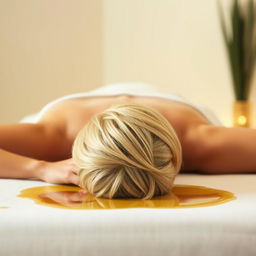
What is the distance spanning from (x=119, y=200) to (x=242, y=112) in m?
2.92

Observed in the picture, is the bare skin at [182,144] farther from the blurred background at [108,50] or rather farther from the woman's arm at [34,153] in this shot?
the blurred background at [108,50]

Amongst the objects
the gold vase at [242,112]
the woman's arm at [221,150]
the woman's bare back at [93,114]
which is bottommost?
the gold vase at [242,112]

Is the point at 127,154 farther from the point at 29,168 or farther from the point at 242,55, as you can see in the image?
the point at 242,55

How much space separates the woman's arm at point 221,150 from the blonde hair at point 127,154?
1.43 feet

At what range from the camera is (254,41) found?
3.99 metres

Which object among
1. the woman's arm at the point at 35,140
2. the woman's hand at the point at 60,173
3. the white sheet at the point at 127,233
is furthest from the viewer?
the woman's arm at the point at 35,140

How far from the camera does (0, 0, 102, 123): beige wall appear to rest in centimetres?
A: 431

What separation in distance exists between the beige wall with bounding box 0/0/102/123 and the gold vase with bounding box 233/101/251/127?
139cm

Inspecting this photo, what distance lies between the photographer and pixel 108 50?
4762 millimetres

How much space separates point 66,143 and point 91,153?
1.88ft

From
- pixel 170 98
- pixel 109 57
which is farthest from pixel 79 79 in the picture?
pixel 170 98

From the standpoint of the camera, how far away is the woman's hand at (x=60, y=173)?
1.41 m

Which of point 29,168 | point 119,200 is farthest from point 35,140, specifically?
point 119,200

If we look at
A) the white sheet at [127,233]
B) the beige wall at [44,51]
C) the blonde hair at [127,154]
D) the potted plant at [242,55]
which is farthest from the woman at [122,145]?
the beige wall at [44,51]
